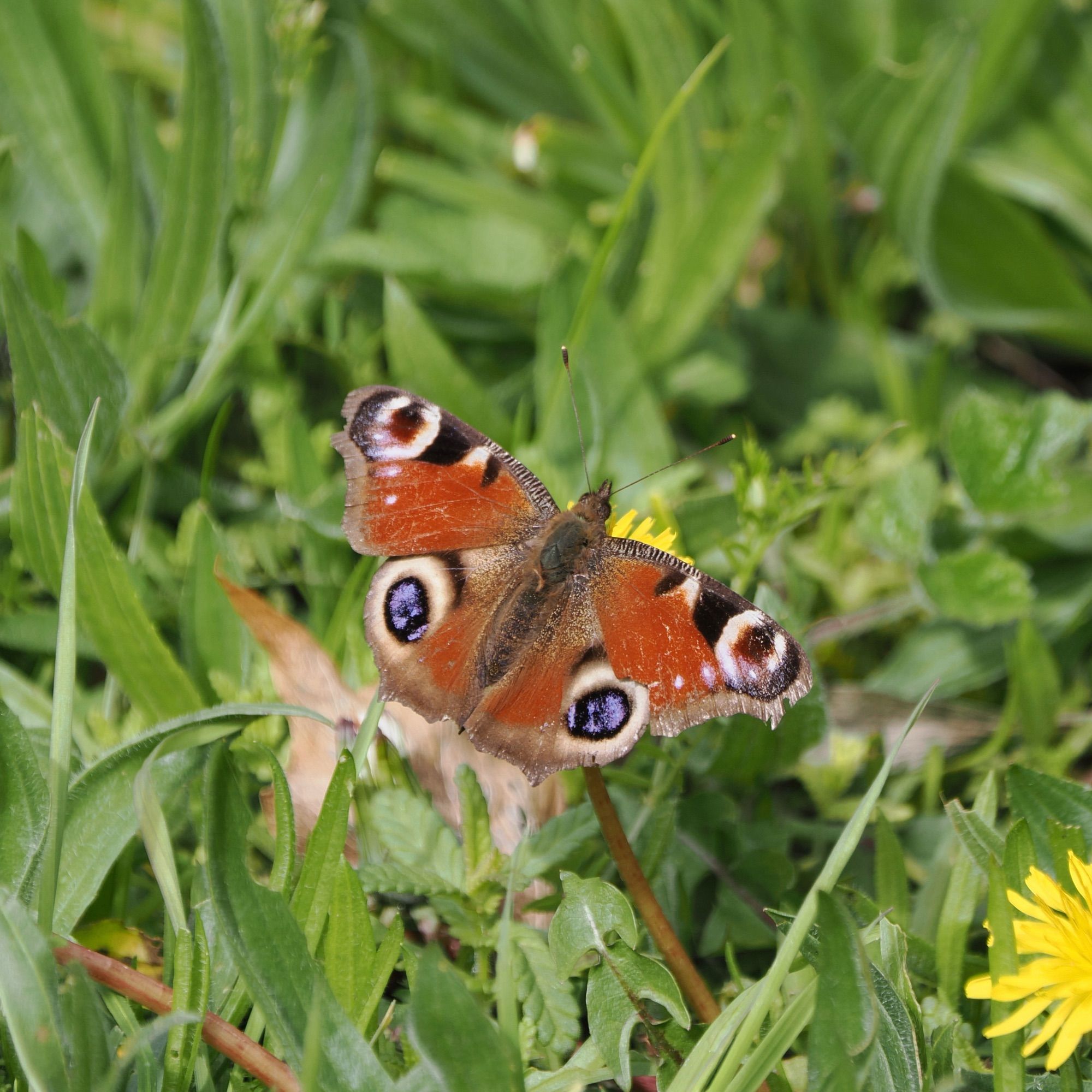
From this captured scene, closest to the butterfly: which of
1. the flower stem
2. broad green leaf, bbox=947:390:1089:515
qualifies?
the flower stem

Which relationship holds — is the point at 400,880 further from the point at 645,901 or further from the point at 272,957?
the point at 645,901

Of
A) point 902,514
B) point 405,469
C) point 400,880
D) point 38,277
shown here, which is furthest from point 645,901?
point 38,277

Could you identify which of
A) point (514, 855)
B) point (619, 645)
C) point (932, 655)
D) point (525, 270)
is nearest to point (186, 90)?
point (525, 270)

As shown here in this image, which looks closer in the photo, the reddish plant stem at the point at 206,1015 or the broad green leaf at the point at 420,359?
the reddish plant stem at the point at 206,1015

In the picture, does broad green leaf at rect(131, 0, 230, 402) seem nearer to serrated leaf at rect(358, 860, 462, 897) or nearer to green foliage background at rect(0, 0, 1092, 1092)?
green foliage background at rect(0, 0, 1092, 1092)

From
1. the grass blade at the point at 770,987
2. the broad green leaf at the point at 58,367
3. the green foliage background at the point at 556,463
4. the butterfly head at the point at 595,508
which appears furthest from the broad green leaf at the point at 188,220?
the grass blade at the point at 770,987

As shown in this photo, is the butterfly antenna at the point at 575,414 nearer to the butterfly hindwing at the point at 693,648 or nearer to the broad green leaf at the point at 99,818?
the butterfly hindwing at the point at 693,648

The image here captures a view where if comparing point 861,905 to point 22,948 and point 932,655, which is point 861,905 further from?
point 22,948
